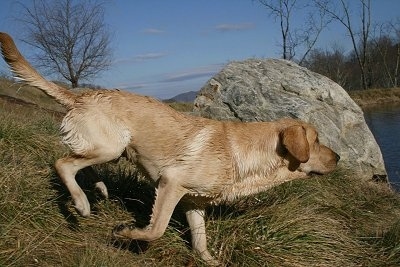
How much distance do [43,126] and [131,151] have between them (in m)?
4.41

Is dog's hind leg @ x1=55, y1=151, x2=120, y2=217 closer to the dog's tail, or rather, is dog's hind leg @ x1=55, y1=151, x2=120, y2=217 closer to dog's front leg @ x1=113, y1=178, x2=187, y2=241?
dog's front leg @ x1=113, y1=178, x2=187, y2=241

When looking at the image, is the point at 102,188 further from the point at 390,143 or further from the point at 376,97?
the point at 376,97

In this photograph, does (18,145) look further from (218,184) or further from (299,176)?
(299,176)

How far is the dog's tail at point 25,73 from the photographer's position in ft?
15.5

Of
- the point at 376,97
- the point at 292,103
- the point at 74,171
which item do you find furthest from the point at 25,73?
the point at 376,97

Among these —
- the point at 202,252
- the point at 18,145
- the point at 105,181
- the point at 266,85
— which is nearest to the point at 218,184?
the point at 202,252

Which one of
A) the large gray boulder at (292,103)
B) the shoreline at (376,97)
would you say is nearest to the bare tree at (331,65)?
the shoreline at (376,97)

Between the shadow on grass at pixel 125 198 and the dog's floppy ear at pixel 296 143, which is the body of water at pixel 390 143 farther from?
the shadow on grass at pixel 125 198

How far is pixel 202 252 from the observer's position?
183 inches

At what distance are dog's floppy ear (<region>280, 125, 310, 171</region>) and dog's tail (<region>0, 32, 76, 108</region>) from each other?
2.35m

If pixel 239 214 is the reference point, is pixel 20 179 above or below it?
above

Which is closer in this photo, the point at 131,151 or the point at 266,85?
the point at 131,151

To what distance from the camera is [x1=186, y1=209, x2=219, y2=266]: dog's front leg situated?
4.64 meters

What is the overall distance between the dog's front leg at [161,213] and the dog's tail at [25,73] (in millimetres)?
1465
